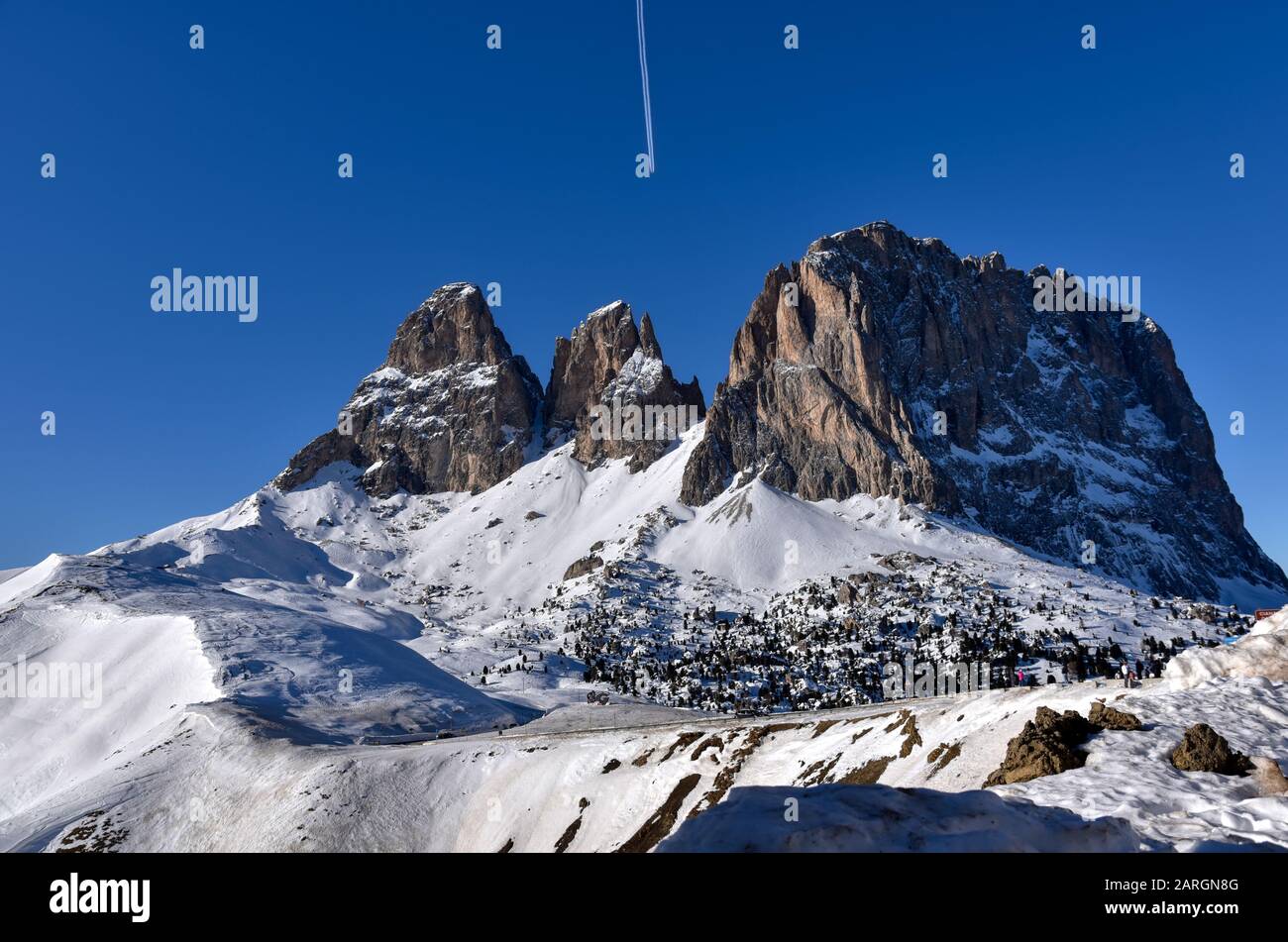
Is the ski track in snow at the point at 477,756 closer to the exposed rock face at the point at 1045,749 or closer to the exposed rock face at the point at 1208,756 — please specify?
the exposed rock face at the point at 1208,756

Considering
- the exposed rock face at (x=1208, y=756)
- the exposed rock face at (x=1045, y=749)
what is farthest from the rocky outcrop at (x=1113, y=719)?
the exposed rock face at (x=1208, y=756)

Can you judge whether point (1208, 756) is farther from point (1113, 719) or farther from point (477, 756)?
point (477, 756)

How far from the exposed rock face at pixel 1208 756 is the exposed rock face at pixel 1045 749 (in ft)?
9.11

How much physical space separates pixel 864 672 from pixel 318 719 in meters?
126

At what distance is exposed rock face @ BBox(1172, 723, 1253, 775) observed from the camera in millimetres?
23594

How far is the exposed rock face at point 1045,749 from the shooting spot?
25.3m

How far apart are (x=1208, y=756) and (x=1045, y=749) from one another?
449 centimetres

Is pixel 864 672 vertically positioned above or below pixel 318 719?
below

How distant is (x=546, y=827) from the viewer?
56.6 meters

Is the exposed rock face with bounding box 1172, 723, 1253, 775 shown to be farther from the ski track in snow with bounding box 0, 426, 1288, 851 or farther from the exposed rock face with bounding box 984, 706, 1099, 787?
the exposed rock face with bounding box 984, 706, 1099, 787

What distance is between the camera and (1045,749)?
26.0 m
